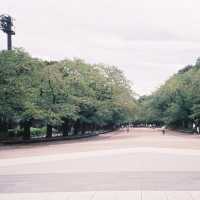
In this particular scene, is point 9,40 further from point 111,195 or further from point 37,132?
point 111,195

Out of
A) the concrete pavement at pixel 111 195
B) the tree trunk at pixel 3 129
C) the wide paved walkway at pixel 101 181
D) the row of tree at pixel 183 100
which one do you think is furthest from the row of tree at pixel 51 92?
the concrete pavement at pixel 111 195

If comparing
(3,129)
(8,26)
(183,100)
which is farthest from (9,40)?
(183,100)

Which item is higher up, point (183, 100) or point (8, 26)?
point (8, 26)

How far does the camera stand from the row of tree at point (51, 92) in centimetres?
4369

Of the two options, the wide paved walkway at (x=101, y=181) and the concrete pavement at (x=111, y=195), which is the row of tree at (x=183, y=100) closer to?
the wide paved walkway at (x=101, y=181)

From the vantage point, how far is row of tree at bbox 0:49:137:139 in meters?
43.7

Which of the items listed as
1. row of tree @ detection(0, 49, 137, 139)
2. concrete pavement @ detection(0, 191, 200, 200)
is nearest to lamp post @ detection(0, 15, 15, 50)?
row of tree @ detection(0, 49, 137, 139)

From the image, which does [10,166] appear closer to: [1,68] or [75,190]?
[75,190]

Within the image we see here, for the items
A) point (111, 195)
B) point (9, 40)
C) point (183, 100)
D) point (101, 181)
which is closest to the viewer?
point (111, 195)

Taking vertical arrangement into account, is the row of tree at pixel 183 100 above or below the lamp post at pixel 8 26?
below

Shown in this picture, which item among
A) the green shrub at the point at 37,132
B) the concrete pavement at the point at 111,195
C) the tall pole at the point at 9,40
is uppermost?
the tall pole at the point at 9,40

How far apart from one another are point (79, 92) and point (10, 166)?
132ft

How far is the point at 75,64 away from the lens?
63844 mm

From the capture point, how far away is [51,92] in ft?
172
